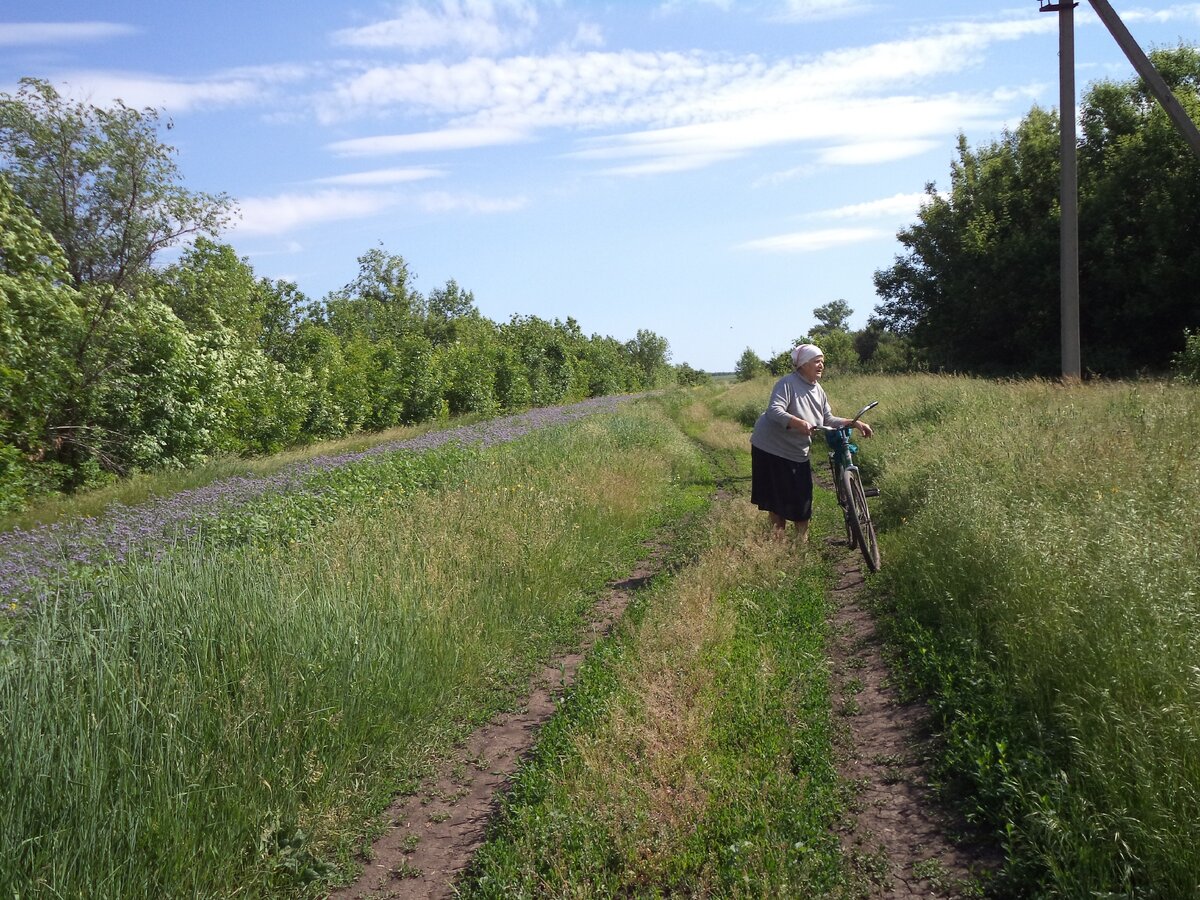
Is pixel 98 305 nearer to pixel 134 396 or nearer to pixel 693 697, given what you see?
pixel 134 396

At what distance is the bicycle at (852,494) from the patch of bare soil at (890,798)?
2064 mm

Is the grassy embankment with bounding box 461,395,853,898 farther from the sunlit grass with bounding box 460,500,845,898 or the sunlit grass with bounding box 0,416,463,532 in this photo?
the sunlit grass with bounding box 0,416,463,532

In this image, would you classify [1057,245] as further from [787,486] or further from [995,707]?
[995,707]

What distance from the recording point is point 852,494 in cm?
820

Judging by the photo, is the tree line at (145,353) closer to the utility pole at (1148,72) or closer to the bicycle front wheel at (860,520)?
the bicycle front wheel at (860,520)

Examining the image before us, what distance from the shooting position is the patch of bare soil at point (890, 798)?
129 inches

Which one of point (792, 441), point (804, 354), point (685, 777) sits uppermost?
point (804, 354)

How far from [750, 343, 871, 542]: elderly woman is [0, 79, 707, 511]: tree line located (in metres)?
10.1

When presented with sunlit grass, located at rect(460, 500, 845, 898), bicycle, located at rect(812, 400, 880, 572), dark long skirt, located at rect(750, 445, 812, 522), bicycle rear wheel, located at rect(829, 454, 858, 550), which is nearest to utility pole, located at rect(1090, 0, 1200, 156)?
bicycle, located at rect(812, 400, 880, 572)

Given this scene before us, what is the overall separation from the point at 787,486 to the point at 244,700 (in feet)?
18.3

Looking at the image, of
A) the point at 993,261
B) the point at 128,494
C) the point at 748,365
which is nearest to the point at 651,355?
the point at 748,365

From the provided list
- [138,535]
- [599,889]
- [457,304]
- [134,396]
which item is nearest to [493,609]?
[138,535]

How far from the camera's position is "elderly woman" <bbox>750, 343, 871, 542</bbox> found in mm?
8070

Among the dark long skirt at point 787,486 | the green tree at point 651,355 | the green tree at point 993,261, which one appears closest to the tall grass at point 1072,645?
the dark long skirt at point 787,486
